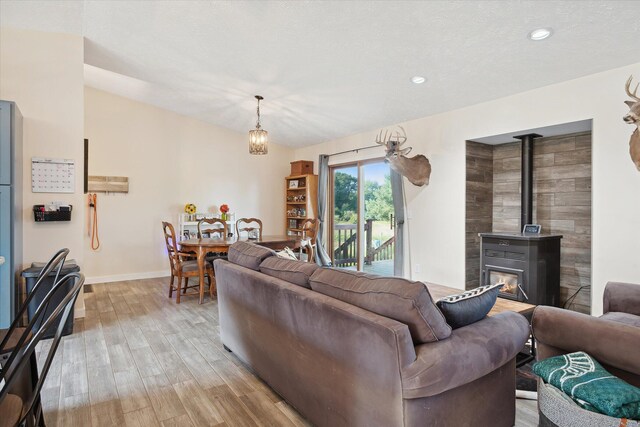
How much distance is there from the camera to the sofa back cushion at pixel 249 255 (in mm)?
2443

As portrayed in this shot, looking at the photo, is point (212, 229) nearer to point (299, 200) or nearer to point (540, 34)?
point (299, 200)

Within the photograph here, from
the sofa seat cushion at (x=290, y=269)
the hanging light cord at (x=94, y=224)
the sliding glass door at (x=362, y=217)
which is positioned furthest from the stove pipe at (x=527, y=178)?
the hanging light cord at (x=94, y=224)

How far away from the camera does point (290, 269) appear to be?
82.7 inches

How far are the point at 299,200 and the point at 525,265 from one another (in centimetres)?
453

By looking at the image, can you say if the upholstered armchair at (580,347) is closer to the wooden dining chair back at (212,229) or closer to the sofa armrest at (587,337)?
the sofa armrest at (587,337)

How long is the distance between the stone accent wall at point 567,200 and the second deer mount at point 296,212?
390 centimetres

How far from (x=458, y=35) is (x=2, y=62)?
4.29m

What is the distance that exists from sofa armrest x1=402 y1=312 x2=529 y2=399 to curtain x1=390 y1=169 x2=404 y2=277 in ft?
11.5

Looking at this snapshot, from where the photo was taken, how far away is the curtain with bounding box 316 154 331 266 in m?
6.62

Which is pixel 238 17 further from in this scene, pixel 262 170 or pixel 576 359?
pixel 262 170

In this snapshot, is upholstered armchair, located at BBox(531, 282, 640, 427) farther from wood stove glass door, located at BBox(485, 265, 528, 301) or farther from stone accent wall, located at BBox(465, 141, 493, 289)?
stone accent wall, located at BBox(465, 141, 493, 289)

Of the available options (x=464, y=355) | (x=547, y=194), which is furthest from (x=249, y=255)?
(x=547, y=194)

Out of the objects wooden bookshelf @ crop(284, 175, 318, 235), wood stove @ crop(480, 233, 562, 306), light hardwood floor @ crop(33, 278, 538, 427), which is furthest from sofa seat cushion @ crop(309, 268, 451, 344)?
wooden bookshelf @ crop(284, 175, 318, 235)

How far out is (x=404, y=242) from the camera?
5289 mm
